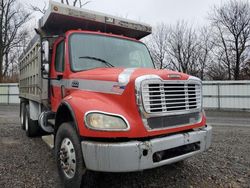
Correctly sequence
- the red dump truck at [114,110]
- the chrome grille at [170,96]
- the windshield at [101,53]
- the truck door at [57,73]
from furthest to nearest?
1. the truck door at [57,73]
2. the windshield at [101,53]
3. the chrome grille at [170,96]
4. the red dump truck at [114,110]

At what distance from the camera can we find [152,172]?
451 centimetres

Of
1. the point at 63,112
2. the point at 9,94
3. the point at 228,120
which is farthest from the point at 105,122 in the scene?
the point at 9,94

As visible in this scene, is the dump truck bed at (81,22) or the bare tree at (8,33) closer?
the dump truck bed at (81,22)

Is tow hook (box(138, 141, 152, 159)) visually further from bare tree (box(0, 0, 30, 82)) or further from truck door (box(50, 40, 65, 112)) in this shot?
bare tree (box(0, 0, 30, 82))

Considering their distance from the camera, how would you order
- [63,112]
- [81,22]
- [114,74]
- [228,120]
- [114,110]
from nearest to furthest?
[114,110]
[114,74]
[63,112]
[81,22]
[228,120]

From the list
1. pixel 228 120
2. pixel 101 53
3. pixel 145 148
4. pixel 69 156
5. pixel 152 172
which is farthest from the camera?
pixel 228 120

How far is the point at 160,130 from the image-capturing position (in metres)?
3.46

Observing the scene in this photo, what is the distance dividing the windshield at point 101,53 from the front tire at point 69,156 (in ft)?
3.82

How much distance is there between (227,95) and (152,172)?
1387cm

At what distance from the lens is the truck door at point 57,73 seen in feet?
15.7

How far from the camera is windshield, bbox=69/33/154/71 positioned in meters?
4.52

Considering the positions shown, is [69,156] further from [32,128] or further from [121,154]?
[32,128]

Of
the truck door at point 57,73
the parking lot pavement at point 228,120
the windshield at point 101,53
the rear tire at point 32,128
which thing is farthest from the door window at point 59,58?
the parking lot pavement at point 228,120

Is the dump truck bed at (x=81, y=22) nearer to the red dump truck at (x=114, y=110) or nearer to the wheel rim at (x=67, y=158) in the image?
the red dump truck at (x=114, y=110)
